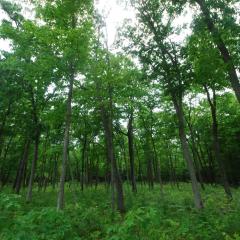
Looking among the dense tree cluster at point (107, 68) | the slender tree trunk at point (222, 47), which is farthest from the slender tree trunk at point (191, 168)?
the slender tree trunk at point (222, 47)

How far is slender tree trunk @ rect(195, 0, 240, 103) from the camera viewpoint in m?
11.7

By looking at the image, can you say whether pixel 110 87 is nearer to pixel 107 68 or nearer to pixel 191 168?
pixel 107 68

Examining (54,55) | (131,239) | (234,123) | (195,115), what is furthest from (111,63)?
(234,123)

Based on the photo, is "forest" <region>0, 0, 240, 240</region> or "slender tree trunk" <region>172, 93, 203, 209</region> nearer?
"forest" <region>0, 0, 240, 240</region>

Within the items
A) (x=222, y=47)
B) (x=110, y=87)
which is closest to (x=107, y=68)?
(x=110, y=87)

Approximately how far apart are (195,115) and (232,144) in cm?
823

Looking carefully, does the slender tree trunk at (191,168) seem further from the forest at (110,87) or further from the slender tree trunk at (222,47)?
the slender tree trunk at (222,47)

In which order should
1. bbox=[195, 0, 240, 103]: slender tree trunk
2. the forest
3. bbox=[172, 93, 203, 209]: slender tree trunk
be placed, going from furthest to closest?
1. bbox=[172, 93, 203, 209]: slender tree trunk
2. bbox=[195, 0, 240, 103]: slender tree trunk
3. the forest

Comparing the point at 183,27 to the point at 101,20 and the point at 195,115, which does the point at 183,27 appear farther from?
the point at 195,115

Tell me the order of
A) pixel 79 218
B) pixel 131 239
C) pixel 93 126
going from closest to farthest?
pixel 131 239, pixel 79 218, pixel 93 126

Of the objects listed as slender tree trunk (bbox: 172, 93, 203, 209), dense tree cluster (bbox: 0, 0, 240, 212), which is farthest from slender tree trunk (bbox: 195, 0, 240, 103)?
slender tree trunk (bbox: 172, 93, 203, 209)

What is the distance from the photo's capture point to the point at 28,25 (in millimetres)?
11656

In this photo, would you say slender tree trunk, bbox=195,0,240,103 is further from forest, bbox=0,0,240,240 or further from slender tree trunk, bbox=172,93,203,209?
slender tree trunk, bbox=172,93,203,209

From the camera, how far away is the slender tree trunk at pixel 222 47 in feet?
38.2
